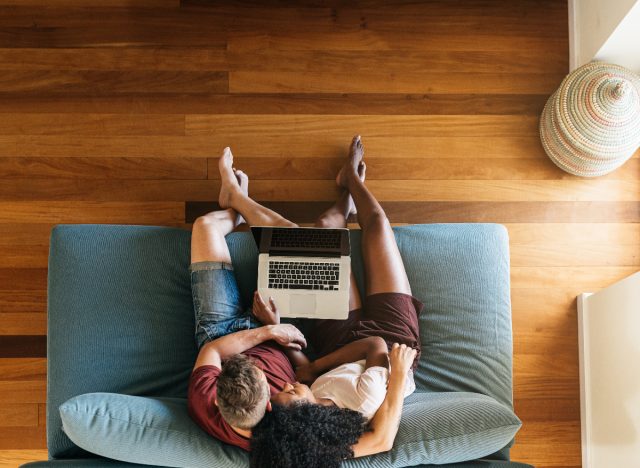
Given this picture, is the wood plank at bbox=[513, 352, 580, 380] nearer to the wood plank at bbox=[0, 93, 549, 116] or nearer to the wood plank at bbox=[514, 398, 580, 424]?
the wood plank at bbox=[514, 398, 580, 424]

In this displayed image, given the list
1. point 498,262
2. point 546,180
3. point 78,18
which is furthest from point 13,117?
point 546,180

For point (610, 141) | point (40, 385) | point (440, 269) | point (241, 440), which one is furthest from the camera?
point (40, 385)

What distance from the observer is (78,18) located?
8.38 ft

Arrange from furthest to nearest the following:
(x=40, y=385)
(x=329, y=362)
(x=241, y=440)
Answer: (x=40, y=385)
(x=329, y=362)
(x=241, y=440)

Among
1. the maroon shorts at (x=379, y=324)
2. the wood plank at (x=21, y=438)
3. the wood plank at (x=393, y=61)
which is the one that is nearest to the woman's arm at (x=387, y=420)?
the maroon shorts at (x=379, y=324)

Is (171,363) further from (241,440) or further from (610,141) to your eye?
(610,141)

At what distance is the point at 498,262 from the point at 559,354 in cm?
63

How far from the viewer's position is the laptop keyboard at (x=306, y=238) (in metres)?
2.06

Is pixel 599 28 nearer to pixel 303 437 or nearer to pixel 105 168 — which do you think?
pixel 303 437

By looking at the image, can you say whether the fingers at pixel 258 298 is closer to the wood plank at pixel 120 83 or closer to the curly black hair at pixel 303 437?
the curly black hair at pixel 303 437

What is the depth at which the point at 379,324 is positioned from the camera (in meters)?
1.97

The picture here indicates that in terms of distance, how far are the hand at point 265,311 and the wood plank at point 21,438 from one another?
1.09m

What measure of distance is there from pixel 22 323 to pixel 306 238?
1.25m

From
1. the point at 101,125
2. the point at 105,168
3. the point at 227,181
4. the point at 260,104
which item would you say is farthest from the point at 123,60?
the point at 227,181
